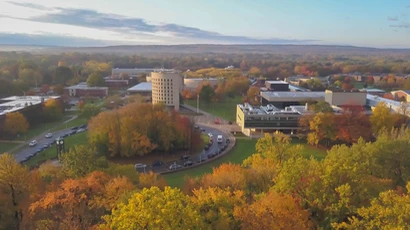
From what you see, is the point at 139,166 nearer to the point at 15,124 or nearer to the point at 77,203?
the point at 77,203

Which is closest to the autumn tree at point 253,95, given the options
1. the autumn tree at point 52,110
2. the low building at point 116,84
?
the autumn tree at point 52,110

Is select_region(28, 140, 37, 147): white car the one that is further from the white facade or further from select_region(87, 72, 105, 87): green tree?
select_region(87, 72, 105, 87): green tree

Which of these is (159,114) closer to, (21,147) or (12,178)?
(21,147)

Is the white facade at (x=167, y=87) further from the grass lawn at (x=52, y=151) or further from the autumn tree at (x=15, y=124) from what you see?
the autumn tree at (x=15, y=124)

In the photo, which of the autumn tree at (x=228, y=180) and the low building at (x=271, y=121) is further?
the low building at (x=271, y=121)

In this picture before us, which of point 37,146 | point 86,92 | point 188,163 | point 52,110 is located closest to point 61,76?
point 86,92
